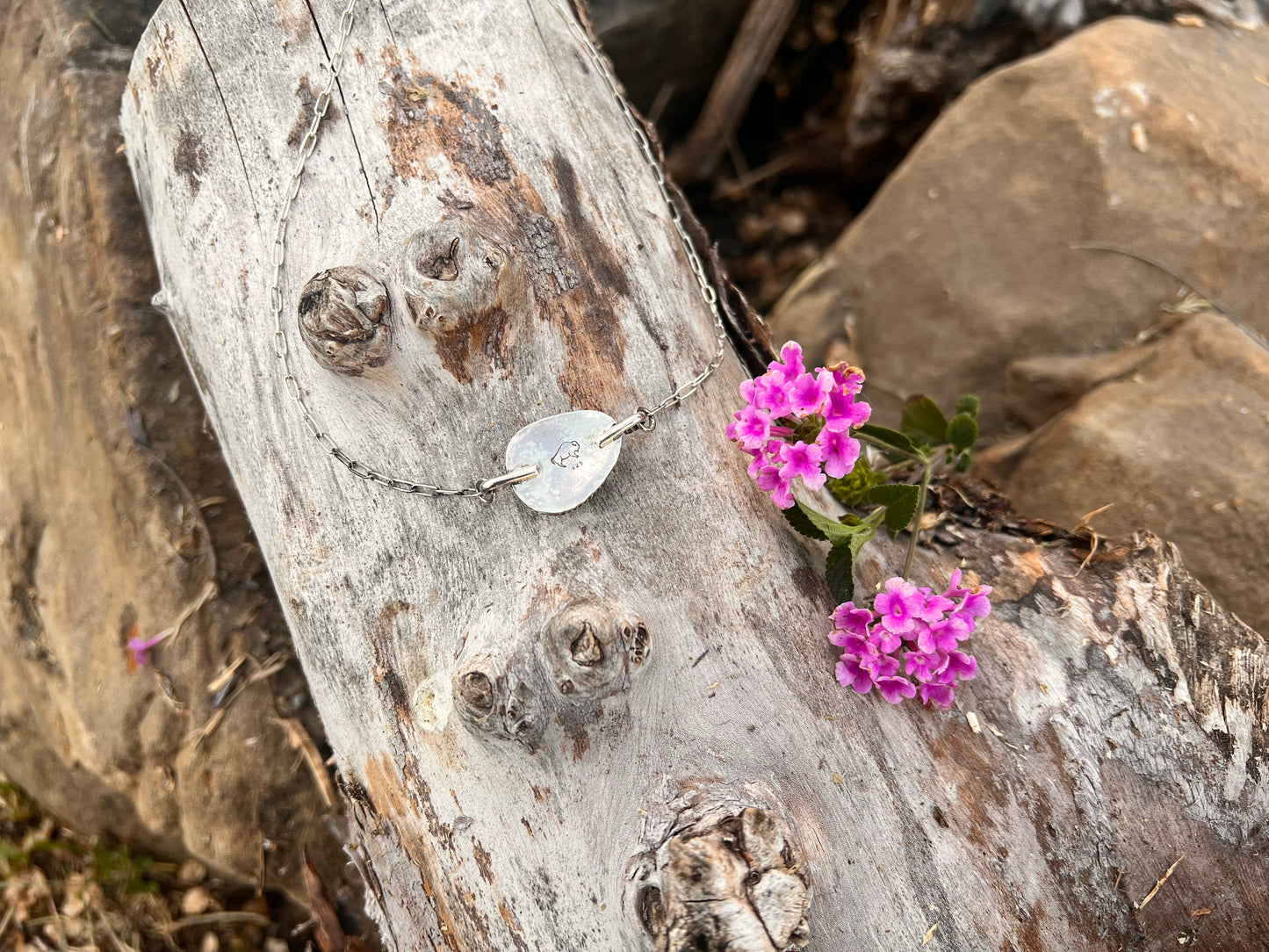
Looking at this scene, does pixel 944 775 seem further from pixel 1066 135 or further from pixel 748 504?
pixel 1066 135

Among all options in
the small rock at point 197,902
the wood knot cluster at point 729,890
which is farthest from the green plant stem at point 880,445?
the small rock at point 197,902

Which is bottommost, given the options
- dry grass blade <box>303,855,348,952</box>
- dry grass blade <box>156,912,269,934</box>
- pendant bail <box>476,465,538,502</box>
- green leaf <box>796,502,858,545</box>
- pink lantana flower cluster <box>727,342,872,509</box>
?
dry grass blade <box>156,912,269,934</box>

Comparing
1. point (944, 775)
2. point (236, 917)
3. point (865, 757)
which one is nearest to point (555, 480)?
point (865, 757)

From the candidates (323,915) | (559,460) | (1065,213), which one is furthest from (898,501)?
(323,915)

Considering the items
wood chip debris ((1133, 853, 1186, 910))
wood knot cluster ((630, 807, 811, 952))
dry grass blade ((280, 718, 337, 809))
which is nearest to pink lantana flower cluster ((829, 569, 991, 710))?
wood knot cluster ((630, 807, 811, 952))

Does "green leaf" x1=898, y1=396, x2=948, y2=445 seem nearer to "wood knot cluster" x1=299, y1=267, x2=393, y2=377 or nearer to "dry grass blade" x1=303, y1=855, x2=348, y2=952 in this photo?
"wood knot cluster" x1=299, y1=267, x2=393, y2=377

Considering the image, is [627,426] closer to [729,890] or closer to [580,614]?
[580,614]
